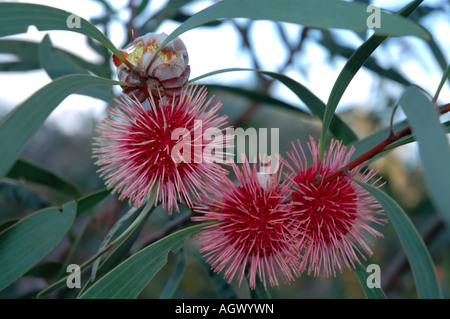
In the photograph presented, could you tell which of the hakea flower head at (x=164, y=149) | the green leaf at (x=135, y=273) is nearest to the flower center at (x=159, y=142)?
the hakea flower head at (x=164, y=149)

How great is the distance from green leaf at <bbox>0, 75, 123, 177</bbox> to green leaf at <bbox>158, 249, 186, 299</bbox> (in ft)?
2.21

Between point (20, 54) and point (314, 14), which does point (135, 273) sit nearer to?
point (314, 14)

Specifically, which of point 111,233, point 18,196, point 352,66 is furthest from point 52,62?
point 352,66

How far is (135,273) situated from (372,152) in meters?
0.49

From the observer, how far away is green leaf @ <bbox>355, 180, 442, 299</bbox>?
1.95 ft

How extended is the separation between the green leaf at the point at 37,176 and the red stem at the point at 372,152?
90 centimetres

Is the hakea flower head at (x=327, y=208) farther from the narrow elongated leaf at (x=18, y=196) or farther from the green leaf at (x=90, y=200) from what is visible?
the narrow elongated leaf at (x=18, y=196)

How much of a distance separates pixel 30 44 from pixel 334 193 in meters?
1.21

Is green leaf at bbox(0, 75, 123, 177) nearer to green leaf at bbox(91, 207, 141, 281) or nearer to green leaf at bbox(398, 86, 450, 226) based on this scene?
green leaf at bbox(91, 207, 141, 281)

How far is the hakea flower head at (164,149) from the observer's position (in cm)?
77

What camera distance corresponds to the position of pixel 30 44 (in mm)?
1424

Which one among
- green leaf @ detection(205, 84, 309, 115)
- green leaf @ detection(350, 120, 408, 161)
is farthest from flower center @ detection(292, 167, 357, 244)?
green leaf @ detection(205, 84, 309, 115)

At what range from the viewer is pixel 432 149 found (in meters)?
0.45
